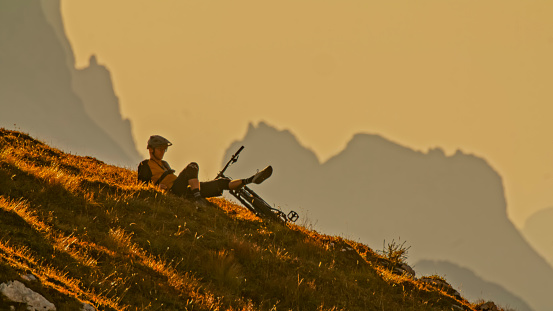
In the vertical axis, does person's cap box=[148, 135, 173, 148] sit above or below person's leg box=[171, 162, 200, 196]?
above

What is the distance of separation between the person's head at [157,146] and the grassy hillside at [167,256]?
1414 mm

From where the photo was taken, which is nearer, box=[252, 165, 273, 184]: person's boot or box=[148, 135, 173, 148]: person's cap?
box=[252, 165, 273, 184]: person's boot

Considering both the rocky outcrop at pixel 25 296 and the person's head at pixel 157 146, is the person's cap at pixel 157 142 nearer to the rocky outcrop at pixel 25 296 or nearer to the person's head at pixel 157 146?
the person's head at pixel 157 146

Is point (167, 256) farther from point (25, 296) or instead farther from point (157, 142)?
point (157, 142)

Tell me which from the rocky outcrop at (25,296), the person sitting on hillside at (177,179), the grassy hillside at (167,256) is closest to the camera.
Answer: the rocky outcrop at (25,296)

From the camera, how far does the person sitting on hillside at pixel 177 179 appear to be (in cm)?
1423

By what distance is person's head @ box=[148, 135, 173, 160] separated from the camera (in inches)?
570

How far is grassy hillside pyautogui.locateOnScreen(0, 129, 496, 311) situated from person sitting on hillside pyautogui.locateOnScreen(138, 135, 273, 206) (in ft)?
1.97

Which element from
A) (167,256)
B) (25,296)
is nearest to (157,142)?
(167,256)

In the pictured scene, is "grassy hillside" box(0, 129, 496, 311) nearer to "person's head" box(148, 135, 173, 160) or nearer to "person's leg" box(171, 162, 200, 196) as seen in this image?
"person's leg" box(171, 162, 200, 196)

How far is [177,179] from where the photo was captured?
1461cm

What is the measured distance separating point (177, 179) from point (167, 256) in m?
5.47

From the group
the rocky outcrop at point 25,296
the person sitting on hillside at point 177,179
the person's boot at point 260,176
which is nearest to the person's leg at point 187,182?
the person sitting on hillside at point 177,179

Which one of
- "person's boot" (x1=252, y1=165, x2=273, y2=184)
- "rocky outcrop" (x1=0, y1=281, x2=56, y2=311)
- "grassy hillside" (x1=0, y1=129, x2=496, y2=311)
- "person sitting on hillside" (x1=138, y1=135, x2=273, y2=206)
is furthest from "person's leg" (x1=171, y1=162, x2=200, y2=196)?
"rocky outcrop" (x1=0, y1=281, x2=56, y2=311)
